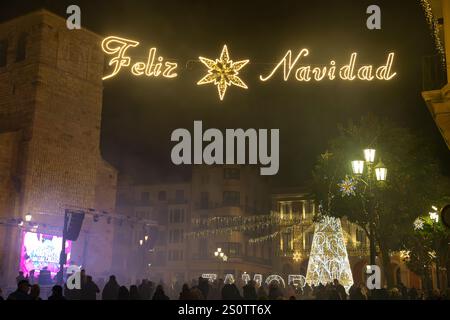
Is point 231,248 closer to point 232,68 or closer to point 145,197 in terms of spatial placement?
point 145,197

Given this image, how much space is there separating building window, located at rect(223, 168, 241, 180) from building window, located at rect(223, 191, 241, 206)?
5.55ft

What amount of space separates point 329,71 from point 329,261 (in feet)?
37.8

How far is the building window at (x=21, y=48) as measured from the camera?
43188mm

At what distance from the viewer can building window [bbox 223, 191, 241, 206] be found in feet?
213

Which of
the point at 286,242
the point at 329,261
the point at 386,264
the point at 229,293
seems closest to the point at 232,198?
the point at 286,242

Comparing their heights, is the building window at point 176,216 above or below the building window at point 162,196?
below

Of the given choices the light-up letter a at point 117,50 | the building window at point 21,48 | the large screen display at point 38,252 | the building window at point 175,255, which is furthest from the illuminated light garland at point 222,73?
the building window at point 175,255

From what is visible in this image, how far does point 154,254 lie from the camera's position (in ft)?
215

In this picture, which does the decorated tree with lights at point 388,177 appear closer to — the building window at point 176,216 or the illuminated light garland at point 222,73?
the illuminated light garland at point 222,73

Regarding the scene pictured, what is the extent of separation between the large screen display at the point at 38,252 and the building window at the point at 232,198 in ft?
93.8

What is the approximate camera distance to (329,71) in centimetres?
1764
